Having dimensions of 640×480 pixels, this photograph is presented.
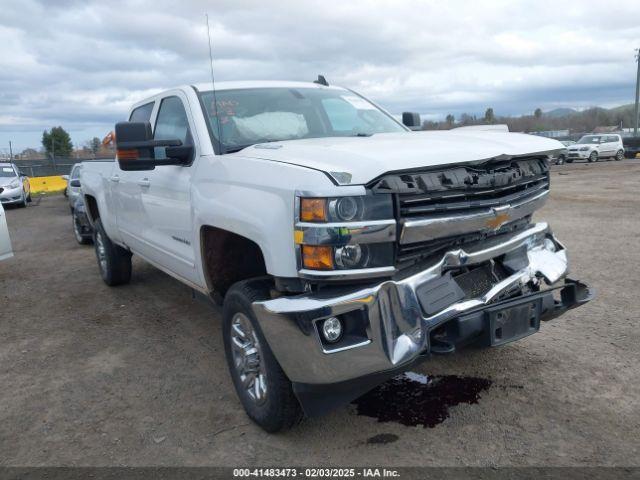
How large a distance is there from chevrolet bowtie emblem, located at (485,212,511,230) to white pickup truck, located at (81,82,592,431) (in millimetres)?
11

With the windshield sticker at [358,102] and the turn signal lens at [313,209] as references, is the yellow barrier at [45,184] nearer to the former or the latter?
the windshield sticker at [358,102]

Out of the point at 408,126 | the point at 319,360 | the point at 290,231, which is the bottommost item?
the point at 319,360

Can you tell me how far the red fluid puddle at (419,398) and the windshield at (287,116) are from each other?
1828 mm

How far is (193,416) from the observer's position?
361cm

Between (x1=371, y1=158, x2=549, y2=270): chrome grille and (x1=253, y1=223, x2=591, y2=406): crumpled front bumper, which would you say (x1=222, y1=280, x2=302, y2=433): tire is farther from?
(x1=371, y1=158, x2=549, y2=270): chrome grille

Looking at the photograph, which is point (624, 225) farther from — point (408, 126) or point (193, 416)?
point (193, 416)

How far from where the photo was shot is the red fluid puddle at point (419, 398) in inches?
135

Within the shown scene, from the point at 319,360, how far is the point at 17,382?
8.89 feet

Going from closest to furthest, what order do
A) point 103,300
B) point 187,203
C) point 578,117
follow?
point 187,203 < point 103,300 < point 578,117

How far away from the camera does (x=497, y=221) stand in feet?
10.5

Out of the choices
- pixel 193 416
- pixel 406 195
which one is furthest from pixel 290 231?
pixel 193 416

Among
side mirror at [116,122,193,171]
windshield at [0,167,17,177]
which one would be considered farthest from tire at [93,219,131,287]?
windshield at [0,167,17,177]

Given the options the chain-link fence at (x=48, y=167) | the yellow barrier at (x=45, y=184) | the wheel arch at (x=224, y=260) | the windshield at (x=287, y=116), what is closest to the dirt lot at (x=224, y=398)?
the wheel arch at (x=224, y=260)

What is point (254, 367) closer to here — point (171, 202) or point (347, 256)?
point (347, 256)
